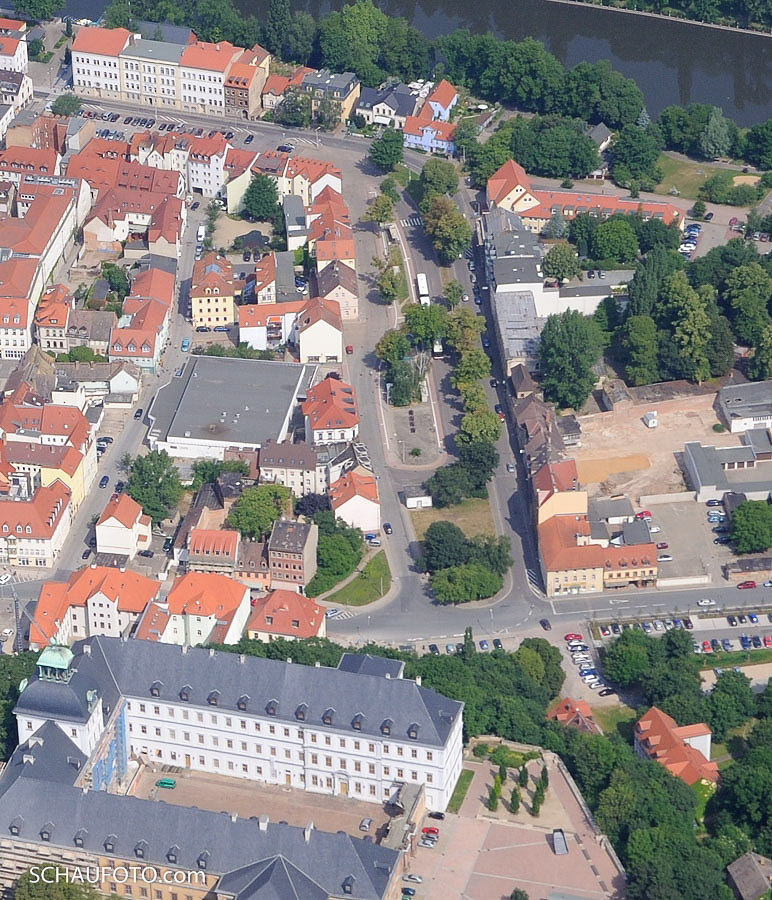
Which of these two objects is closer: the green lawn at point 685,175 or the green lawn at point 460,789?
the green lawn at point 460,789

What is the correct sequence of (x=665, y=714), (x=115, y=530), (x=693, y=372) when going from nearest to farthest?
(x=665, y=714), (x=115, y=530), (x=693, y=372)

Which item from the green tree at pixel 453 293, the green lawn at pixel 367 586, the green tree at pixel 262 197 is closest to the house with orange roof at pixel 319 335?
the green tree at pixel 453 293

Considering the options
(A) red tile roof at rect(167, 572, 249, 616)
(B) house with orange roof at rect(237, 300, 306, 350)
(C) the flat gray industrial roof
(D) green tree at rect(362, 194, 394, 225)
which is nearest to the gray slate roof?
(A) red tile roof at rect(167, 572, 249, 616)

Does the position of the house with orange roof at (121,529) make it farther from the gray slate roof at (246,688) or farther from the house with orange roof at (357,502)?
the gray slate roof at (246,688)

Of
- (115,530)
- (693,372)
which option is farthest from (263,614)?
(693,372)

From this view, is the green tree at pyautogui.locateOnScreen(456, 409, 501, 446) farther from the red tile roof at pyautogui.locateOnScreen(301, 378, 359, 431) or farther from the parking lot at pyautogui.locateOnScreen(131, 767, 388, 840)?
the parking lot at pyautogui.locateOnScreen(131, 767, 388, 840)

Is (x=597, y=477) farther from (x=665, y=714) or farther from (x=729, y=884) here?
(x=729, y=884)
